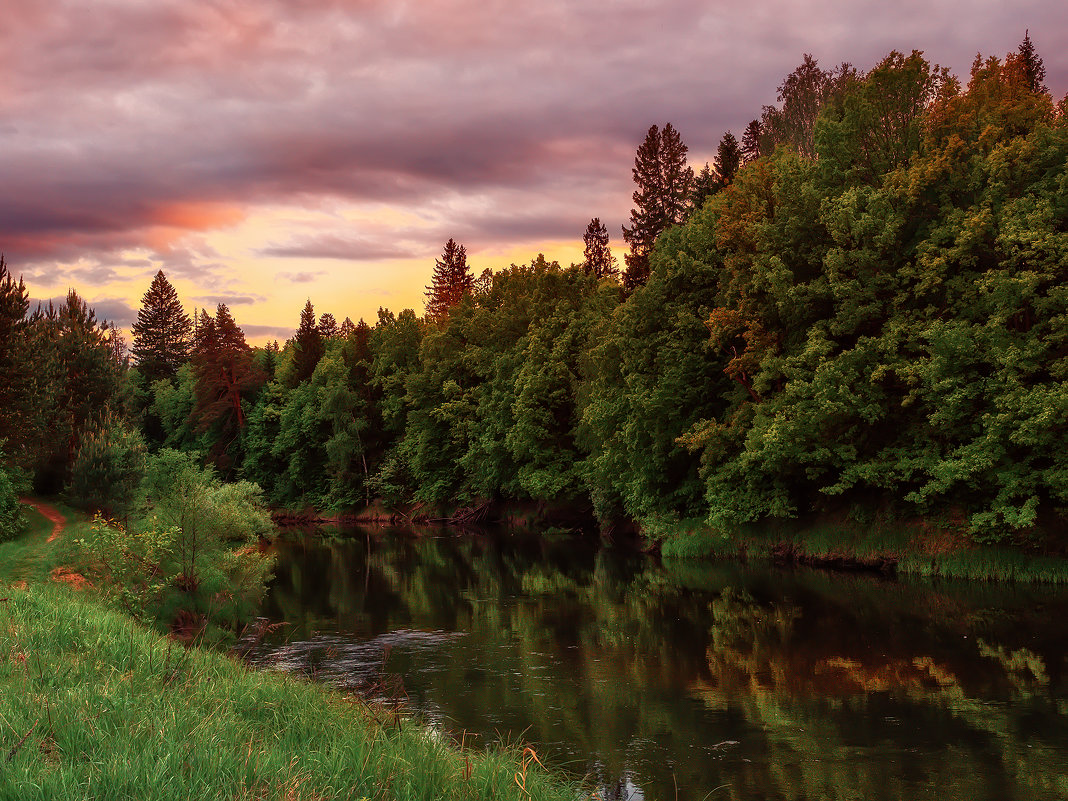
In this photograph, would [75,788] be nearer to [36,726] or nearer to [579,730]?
[36,726]

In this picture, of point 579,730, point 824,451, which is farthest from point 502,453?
point 579,730

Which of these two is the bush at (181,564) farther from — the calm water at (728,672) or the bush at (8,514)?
the bush at (8,514)

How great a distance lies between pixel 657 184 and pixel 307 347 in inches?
1573

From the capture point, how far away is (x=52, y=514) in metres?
39.9

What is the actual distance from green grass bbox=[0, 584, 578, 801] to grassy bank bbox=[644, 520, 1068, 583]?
83.4 feet

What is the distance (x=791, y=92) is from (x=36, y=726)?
58.9 m

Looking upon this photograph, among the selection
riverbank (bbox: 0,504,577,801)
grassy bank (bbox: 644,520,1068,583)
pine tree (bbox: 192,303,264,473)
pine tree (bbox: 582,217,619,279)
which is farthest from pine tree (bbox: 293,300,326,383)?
riverbank (bbox: 0,504,577,801)

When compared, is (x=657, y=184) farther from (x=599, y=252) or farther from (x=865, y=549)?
A: (x=865, y=549)

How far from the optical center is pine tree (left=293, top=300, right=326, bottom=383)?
3541 inches

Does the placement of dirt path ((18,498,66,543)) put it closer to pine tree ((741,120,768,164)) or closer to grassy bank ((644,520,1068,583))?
grassy bank ((644,520,1068,583))

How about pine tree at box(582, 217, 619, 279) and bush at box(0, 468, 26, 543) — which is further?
pine tree at box(582, 217, 619, 279)

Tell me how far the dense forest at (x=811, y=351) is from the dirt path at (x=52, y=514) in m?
1.45

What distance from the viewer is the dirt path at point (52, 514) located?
33541 mm

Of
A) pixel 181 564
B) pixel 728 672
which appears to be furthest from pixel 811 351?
pixel 181 564
